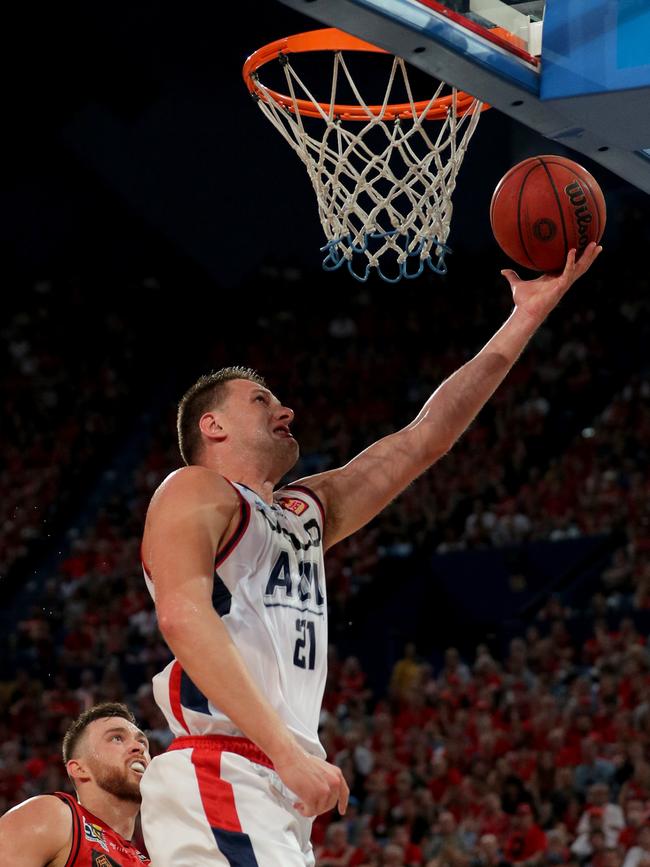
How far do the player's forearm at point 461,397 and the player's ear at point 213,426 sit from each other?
1.73 ft

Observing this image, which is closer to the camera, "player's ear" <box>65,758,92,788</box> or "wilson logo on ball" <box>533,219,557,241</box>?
"wilson logo on ball" <box>533,219,557,241</box>

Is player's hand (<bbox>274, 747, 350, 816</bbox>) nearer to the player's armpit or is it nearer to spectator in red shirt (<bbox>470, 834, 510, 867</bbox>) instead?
the player's armpit

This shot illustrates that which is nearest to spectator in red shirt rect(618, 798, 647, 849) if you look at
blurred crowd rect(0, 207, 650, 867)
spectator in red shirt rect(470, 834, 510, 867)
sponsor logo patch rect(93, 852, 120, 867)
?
blurred crowd rect(0, 207, 650, 867)

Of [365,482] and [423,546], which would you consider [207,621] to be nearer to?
[365,482]

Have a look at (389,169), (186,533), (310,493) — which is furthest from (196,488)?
(389,169)

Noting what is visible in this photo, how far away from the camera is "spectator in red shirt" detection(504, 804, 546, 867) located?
759 centimetres

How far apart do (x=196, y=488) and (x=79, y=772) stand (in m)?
1.73

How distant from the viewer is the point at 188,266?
1775 cm

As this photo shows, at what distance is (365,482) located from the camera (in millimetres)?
3104

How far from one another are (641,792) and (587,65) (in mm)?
5527

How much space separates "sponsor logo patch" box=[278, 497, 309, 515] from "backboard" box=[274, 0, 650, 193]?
3.69 ft

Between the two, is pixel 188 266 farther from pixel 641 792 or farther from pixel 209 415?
pixel 209 415

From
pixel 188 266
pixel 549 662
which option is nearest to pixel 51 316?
pixel 188 266

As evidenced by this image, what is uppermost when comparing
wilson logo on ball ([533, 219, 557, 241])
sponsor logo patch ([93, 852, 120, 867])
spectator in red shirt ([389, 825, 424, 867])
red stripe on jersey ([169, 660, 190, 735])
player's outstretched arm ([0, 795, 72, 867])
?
wilson logo on ball ([533, 219, 557, 241])
